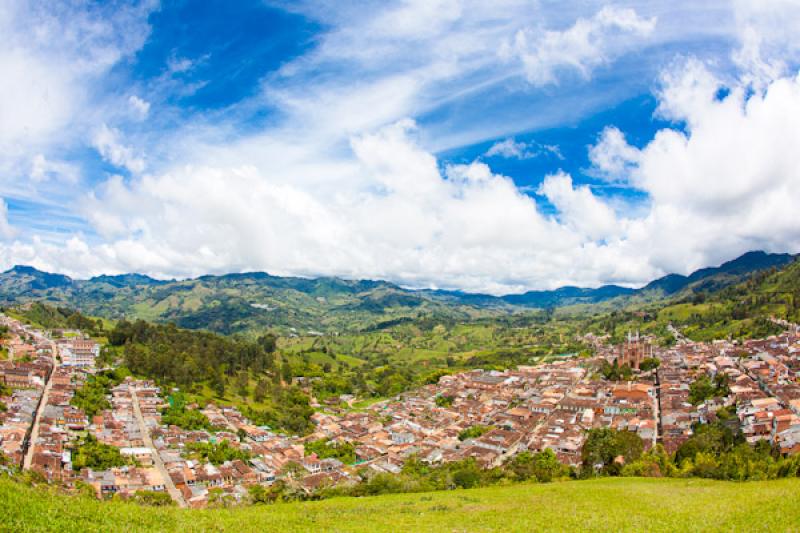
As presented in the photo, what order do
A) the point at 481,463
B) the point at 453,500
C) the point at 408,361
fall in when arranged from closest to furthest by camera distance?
the point at 453,500
the point at 481,463
the point at 408,361

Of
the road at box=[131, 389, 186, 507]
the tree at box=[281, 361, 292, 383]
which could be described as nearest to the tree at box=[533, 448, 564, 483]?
the road at box=[131, 389, 186, 507]

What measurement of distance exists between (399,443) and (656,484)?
140ft

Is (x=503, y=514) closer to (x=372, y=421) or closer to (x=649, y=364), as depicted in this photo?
(x=372, y=421)

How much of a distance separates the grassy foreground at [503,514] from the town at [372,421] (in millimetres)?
22657

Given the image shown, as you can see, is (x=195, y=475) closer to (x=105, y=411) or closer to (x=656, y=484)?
(x=105, y=411)

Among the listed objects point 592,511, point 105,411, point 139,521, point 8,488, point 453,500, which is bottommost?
point 105,411

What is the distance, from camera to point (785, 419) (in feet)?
146

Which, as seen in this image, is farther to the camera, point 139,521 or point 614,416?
point 614,416

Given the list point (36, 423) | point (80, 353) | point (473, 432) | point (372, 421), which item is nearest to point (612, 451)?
point (473, 432)

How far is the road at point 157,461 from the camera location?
4176cm

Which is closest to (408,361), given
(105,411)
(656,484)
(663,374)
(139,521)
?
(663,374)

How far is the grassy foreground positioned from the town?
2266cm

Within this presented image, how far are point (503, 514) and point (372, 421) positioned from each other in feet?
197

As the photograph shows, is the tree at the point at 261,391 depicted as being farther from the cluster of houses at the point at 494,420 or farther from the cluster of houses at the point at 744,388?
the cluster of houses at the point at 744,388
